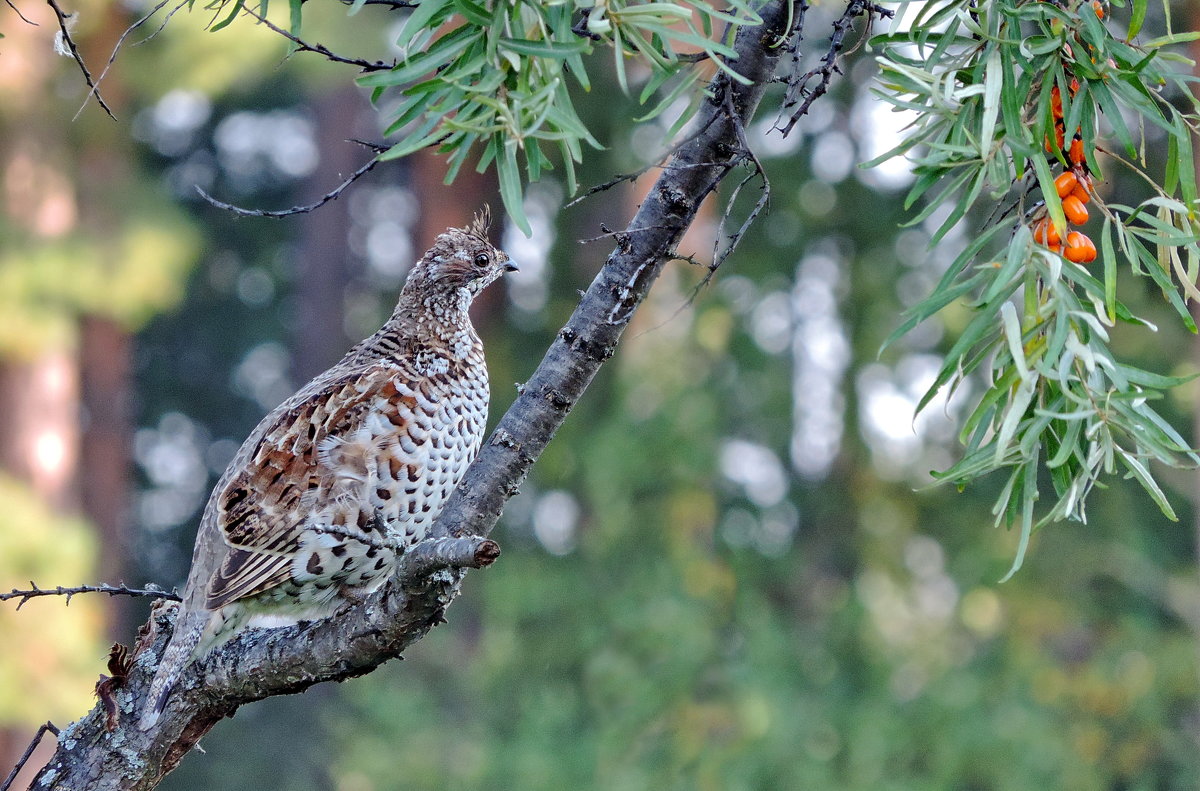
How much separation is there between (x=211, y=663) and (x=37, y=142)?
8991 mm

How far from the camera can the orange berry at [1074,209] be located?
7.10 ft

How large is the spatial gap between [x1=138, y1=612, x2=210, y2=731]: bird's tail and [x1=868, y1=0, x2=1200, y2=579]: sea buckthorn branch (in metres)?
1.81

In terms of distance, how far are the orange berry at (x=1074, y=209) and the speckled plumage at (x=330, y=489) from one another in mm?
1837

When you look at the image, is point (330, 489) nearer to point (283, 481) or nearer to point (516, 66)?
point (283, 481)

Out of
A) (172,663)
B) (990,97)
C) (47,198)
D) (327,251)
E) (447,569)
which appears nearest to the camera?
(990,97)

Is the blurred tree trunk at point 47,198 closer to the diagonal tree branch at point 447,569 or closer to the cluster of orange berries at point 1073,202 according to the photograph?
the diagonal tree branch at point 447,569

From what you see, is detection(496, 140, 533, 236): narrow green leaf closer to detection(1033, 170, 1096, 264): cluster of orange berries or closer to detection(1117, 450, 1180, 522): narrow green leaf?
detection(1033, 170, 1096, 264): cluster of orange berries

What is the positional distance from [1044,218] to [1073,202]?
61mm

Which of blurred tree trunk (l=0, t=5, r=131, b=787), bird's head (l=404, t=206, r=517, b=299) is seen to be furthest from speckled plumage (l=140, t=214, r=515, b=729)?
blurred tree trunk (l=0, t=5, r=131, b=787)

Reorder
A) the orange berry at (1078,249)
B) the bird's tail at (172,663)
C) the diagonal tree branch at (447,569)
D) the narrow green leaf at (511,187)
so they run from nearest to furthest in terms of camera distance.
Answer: the narrow green leaf at (511,187) → the orange berry at (1078,249) → the diagonal tree branch at (447,569) → the bird's tail at (172,663)

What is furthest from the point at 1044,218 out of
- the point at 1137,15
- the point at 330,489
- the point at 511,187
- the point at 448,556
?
the point at 330,489

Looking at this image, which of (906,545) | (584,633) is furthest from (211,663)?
(906,545)

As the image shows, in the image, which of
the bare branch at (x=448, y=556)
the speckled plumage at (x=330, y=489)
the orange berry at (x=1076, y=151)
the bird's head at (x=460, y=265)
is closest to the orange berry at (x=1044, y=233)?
the orange berry at (x=1076, y=151)

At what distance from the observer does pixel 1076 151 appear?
218cm
